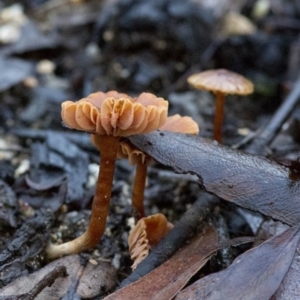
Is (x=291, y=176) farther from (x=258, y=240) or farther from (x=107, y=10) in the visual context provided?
(x=107, y=10)

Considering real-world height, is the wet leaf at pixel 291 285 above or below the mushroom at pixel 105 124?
below

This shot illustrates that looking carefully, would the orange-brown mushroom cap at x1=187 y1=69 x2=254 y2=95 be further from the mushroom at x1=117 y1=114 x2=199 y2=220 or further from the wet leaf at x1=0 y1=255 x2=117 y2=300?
the wet leaf at x1=0 y1=255 x2=117 y2=300

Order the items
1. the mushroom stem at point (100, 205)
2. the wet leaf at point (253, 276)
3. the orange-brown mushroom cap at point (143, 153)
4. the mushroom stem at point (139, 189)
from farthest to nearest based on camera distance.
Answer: the mushroom stem at point (139, 189), the orange-brown mushroom cap at point (143, 153), the mushroom stem at point (100, 205), the wet leaf at point (253, 276)

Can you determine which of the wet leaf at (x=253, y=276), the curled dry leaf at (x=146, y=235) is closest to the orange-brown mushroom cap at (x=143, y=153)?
the curled dry leaf at (x=146, y=235)

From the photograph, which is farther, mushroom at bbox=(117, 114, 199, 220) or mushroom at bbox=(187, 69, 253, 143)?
mushroom at bbox=(187, 69, 253, 143)

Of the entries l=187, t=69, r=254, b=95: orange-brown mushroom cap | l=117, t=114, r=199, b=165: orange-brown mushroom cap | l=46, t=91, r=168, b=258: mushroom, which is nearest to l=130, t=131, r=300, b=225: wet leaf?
l=117, t=114, r=199, b=165: orange-brown mushroom cap

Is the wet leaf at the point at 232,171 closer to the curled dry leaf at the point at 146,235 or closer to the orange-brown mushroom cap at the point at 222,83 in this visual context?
the curled dry leaf at the point at 146,235
